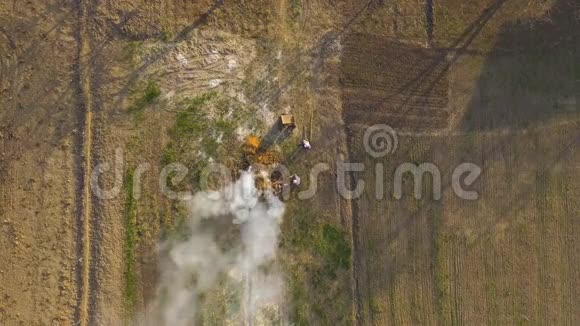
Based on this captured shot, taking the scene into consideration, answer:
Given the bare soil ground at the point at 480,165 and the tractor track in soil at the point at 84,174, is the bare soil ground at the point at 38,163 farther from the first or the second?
A: the bare soil ground at the point at 480,165

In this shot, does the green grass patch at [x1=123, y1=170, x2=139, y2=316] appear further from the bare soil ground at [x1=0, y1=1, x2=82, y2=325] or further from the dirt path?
the bare soil ground at [x1=0, y1=1, x2=82, y2=325]

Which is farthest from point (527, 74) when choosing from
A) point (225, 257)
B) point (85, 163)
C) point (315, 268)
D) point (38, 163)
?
point (38, 163)

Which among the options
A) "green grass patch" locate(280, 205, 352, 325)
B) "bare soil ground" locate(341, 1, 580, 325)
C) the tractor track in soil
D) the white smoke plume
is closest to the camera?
the tractor track in soil

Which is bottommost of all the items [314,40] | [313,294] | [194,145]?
[313,294]

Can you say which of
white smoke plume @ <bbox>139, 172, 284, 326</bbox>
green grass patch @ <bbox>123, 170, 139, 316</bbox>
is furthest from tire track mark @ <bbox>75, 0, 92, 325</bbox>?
white smoke plume @ <bbox>139, 172, 284, 326</bbox>

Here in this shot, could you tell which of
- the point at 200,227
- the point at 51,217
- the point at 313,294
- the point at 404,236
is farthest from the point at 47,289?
the point at 404,236

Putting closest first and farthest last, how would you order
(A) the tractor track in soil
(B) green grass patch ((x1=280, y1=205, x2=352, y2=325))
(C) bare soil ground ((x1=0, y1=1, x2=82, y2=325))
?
1. (C) bare soil ground ((x1=0, y1=1, x2=82, y2=325))
2. (A) the tractor track in soil
3. (B) green grass patch ((x1=280, y1=205, x2=352, y2=325))

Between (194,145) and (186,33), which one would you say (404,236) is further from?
(186,33)

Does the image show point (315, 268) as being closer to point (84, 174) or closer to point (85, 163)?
point (84, 174)
